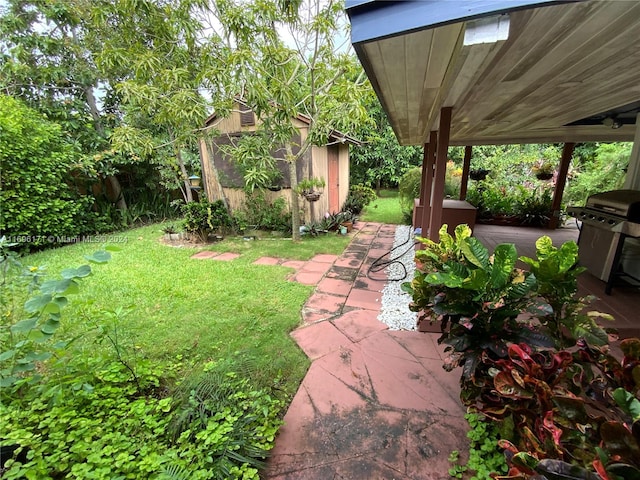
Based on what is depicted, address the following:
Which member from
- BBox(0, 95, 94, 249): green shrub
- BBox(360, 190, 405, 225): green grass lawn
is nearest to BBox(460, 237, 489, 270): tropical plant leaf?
BBox(360, 190, 405, 225): green grass lawn

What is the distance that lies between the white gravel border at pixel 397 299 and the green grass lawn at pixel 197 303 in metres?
0.94

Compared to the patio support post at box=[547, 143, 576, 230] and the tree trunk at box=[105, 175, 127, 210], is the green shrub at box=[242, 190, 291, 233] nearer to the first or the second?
the tree trunk at box=[105, 175, 127, 210]

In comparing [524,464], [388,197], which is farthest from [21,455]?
[388,197]

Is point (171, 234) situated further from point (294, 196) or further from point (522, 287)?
point (522, 287)

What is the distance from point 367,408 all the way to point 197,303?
7.50 ft

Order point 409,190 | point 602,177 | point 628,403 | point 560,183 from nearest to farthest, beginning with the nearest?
point 628,403, point 560,183, point 602,177, point 409,190

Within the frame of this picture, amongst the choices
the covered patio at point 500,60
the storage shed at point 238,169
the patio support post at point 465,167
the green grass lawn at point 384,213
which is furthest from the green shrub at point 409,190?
the covered patio at point 500,60

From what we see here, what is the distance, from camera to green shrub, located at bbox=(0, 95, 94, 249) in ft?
15.0

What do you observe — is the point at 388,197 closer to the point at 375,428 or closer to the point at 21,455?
the point at 375,428

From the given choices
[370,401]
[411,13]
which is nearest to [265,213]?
[370,401]

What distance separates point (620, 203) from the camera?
238cm

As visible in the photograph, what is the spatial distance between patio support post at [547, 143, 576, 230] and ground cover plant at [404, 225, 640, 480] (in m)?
5.30

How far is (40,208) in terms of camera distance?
199 inches

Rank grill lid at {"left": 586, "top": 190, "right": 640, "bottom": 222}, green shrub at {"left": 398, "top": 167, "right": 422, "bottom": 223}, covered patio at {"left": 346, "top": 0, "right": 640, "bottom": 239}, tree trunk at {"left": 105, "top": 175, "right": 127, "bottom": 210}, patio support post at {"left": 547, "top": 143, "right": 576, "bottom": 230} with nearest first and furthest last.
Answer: covered patio at {"left": 346, "top": 0, "right": 640, "bottom": 239} < grill lid at {"left": 586, "top": 190, "right": 640, "bottom": 222} < patio support post at {"left": 547, "top": 143, "right": 576, "bottom": 230} < tree trunk at {"left": 105, "top": 175, "right": 127, "bottom": 210} < green shrub at {"left": 398, "top": 167, "right": 422, "bottom": 223}
